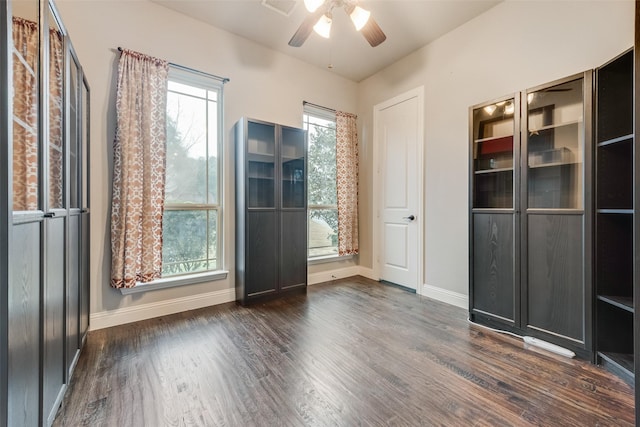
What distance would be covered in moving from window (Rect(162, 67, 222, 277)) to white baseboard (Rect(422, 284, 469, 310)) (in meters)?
2.60

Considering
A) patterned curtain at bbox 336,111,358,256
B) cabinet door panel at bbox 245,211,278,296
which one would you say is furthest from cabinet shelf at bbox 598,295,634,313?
cabinet door panel at bbox 245,211,278,296

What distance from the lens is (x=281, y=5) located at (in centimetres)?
273

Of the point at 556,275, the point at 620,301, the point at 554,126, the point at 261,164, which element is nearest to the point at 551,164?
the point at 554,126

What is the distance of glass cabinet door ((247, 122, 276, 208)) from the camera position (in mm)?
3203

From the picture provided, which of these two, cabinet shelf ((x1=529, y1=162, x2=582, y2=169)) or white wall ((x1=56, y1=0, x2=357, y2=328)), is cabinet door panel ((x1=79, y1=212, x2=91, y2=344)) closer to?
white wall ((x1=56, y1=0, x2=357, y2=328))

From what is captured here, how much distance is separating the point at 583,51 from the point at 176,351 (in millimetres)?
4094

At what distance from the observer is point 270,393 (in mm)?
1612

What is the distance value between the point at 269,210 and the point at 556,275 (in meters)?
2.78

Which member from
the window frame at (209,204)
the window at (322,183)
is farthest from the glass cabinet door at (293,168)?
the window frame at (209,204)

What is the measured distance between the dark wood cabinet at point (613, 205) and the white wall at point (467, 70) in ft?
1.39

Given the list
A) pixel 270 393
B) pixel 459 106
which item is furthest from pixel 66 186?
pixel 459 106

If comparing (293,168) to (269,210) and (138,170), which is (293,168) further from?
(138,170)

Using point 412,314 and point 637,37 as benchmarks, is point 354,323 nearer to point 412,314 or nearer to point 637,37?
point 412,314

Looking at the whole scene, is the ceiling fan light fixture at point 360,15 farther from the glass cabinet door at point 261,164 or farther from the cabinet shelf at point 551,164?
the cabinet shelf at point 551,164
